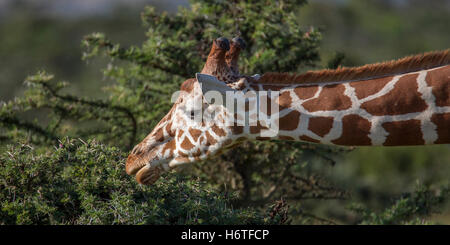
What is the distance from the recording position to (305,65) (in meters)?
8.25

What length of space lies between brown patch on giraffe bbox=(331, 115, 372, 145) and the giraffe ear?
1.01 metres

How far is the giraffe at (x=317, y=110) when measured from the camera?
4.16 metres

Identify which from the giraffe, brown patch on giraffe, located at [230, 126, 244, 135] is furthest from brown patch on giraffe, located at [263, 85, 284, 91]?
brown patch on giraffe, located at [230, 126, 244, 135]

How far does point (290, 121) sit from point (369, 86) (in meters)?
0.71

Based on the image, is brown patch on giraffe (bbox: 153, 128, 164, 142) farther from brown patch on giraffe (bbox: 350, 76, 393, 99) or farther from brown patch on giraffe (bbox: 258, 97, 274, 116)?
brown patch on giraffe (bbox: 350, 76, 393, 99)

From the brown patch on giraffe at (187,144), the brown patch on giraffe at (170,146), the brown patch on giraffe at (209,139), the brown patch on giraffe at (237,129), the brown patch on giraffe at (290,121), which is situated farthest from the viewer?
the brown patch on giraffe at (170,146)

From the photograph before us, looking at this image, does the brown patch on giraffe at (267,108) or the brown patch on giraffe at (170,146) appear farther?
the brown patch on giraffe at (170,146)

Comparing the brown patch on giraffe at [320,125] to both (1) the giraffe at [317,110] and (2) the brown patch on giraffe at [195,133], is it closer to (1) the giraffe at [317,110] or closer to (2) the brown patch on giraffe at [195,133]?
(1) the giraffe at [317,110]

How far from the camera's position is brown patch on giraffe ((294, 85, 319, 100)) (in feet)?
14.7

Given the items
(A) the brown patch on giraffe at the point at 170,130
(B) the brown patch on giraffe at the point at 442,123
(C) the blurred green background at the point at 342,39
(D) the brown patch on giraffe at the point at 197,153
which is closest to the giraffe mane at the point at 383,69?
(B) the brown patch on giraffe at the point at 442,123

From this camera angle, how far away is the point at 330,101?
14.3 ft

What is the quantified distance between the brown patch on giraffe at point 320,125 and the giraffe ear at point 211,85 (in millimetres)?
738
